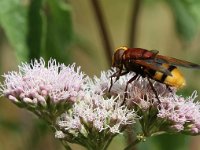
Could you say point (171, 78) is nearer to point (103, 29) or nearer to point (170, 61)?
point (170, 61)

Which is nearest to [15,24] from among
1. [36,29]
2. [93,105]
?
[36,29]

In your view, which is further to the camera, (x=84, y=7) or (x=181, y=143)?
(x=84, y=7)

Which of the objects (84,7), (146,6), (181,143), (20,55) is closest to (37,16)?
(20,55)

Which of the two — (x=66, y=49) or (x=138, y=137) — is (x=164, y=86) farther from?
(x=66, y=49)

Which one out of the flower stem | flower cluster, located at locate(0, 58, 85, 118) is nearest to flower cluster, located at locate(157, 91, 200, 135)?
flower cluster, located at locate(0, 58, 85, 118)

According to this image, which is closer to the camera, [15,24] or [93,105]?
[93,105]

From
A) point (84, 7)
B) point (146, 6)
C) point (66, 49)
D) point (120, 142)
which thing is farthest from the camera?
point (84, 7)

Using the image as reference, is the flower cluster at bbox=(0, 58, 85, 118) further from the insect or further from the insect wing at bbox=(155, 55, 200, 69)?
the insect wing at bbox=(155, 55, 200, 69)

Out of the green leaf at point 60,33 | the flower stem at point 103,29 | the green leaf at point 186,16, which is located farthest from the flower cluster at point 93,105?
the green leaf at point 186,16
